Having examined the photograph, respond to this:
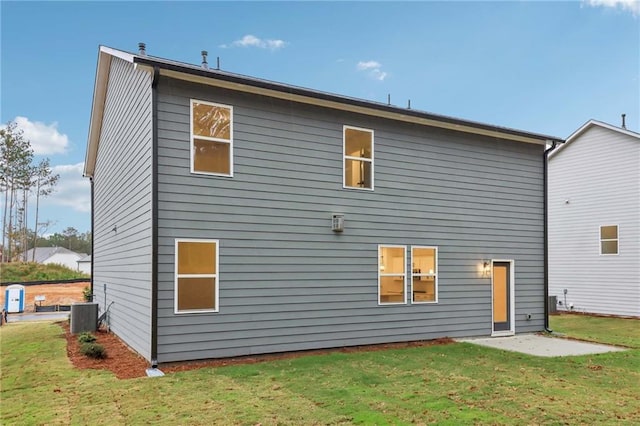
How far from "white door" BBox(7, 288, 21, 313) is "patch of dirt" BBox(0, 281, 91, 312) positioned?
1.63 meters

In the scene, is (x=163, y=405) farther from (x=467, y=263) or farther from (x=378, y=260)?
(x=467, y=263)

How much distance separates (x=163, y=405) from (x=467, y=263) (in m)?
7.69

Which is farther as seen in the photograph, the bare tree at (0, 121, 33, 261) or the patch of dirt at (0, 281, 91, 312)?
the bare tree at (0, 121, 33, 261)

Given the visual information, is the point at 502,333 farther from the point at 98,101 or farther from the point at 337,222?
the point at 98,101

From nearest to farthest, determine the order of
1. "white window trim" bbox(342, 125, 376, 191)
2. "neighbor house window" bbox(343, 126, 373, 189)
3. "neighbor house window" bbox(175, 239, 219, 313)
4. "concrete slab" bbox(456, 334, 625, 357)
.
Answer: "neighbor house window" bbox(175, 239, 219, 313)
"concrete slab" bbox(456, 334, 625, 357)
"white window trim" bbox(342, 125, 376, 191)
"neighbor house window" bbox(343, 126, 373, 189)

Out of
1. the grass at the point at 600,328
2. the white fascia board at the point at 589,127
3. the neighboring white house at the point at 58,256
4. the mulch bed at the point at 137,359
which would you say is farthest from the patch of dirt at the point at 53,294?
the neighboring white house at the point at 58,256

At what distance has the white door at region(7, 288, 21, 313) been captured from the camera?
18.9m

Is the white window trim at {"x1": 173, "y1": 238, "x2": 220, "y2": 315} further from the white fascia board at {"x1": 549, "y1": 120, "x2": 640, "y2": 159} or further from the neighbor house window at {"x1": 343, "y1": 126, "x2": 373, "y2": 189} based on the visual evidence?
the white fascia board at {"x1": 549, "y1": 120, "x2": 640, "y2": 159}

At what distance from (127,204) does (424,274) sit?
258 inches

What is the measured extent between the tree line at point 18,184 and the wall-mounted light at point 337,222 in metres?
31.2

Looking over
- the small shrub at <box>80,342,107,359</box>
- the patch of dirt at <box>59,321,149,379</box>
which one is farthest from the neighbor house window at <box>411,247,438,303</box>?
the small shrub at <box>80,342,107,359</box>

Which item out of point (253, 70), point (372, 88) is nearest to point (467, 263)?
point (253, 70)

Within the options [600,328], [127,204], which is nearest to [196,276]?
[127,204]

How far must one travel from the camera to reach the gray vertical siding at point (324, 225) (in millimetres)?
7527
